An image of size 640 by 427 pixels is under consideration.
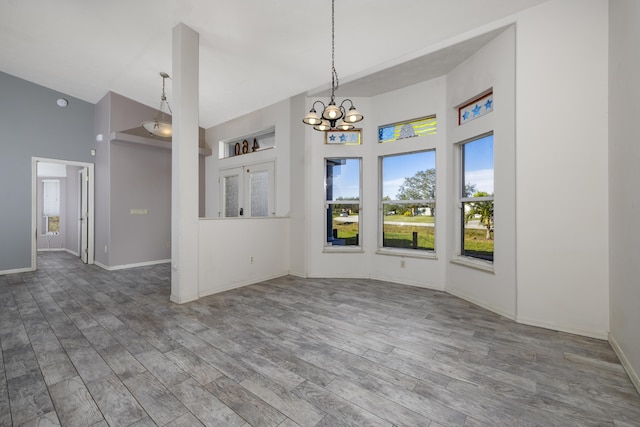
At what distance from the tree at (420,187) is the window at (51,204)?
953 centimetres

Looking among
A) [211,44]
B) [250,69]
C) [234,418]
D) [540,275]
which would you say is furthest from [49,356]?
[540,275]

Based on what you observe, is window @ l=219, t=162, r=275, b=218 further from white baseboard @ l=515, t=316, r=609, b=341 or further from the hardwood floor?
white baseboard @ l=515, t=316, r=609, b=341

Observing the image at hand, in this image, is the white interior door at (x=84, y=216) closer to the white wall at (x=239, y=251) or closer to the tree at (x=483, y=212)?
the white wall at (x=239, y=251)

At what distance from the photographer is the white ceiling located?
3002 millimetres

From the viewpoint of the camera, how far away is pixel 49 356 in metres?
2.17

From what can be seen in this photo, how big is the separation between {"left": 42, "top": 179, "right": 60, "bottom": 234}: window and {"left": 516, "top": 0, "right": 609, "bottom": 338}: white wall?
10.9 metres

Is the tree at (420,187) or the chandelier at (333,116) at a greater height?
the chandelier at (333,116)

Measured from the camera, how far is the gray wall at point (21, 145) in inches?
195

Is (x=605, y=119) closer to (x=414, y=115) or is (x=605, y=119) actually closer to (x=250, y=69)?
(x=414, y=115)

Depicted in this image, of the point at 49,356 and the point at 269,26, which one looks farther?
the point at 269,26

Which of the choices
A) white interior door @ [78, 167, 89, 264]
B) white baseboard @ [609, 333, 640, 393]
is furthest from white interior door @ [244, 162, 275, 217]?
white baseboard @ [609, 333, 640, 393]

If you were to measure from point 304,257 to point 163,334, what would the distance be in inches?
100

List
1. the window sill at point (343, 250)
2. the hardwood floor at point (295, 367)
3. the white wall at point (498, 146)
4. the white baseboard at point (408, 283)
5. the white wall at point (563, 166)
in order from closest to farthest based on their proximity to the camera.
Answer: the hardwood floor at point (295, 367) → the white wall at point (563, 166) → the white wall at point (498, 146) → the white baseboard at point (408, 283) → the window sill at point (343, 250)

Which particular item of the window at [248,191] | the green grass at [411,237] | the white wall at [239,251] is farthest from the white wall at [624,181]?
the window at [248,191]
